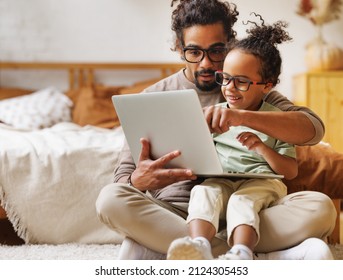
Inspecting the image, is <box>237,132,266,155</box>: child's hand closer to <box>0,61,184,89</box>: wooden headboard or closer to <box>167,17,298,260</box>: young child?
<box>167,17,298,260</box>: young child

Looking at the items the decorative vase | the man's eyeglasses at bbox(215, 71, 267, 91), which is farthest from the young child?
the decorative vase

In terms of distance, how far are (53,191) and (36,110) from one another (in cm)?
117

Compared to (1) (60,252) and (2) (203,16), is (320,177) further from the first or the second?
(1) (60,252)

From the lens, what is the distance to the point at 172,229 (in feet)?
4.12

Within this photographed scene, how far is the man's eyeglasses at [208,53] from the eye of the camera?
149 cm

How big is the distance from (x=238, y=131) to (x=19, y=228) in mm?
842

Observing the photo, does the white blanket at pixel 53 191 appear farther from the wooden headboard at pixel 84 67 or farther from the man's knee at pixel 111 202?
the wooden headboard at pixel 84 67

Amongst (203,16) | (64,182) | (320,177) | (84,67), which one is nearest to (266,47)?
(203,16)

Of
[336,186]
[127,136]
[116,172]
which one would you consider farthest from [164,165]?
[336,186]

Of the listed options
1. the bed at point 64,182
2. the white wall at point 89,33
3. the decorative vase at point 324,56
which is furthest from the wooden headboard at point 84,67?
the bed at point 64,182

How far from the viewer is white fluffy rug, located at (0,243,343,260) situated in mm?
1664

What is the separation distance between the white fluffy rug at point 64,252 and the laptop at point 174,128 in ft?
1.62

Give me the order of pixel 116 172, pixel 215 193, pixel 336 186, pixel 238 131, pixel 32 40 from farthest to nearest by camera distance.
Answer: pixel 32 40 → pixel 336 186 → pixel 116 172 → pixel 238 131 → pixel 215 193
